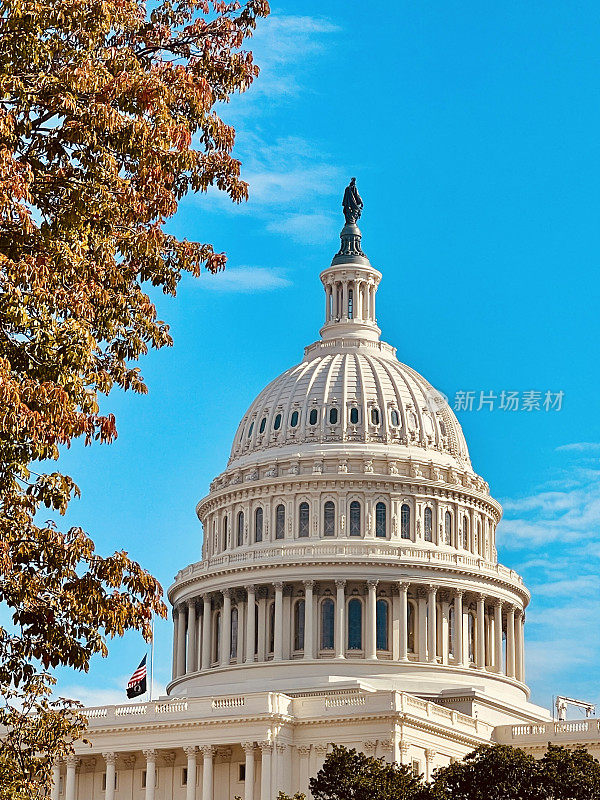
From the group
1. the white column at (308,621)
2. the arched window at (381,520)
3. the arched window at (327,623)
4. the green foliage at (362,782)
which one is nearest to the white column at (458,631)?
the arched window at (381,520)

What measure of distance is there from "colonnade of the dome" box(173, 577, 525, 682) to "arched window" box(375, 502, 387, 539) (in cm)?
489

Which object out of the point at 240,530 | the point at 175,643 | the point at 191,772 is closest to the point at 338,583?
the point at 240,530

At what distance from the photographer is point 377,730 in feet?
338

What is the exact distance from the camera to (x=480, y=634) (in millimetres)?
131875

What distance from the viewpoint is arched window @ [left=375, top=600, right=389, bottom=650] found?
12862cm

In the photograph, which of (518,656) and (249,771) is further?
(518,656)

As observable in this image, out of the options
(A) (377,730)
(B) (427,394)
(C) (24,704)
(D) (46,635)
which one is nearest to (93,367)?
(D) (46,635)

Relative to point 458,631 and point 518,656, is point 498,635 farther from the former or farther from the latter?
point 458,631

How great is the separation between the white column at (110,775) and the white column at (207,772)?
23.0ft

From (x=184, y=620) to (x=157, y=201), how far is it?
110 meters

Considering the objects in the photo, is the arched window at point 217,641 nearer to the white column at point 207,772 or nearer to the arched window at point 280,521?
the arched window at point 280,521

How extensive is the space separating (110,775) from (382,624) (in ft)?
92.3

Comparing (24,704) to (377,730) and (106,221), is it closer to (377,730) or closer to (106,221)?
(106,221)

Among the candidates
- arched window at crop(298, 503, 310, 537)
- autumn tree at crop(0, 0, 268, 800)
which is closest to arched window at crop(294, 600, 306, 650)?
arched window at crop(298, 503, 310, 537)
